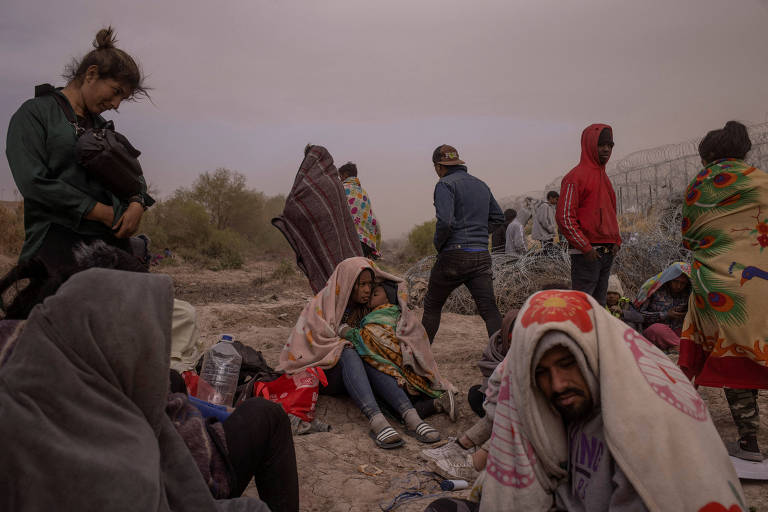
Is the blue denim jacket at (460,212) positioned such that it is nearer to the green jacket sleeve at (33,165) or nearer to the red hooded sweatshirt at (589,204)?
the red hooded sweatshirt at (589,204)

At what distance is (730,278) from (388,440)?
86.9 inches

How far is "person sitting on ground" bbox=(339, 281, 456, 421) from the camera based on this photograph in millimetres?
3893

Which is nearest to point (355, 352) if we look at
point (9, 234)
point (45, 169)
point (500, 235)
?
point (45, 169)

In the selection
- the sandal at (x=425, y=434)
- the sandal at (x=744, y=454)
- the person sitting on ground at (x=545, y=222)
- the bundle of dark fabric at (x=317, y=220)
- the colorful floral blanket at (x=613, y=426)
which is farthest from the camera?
the person sitting on ground at (x=545, y=222)

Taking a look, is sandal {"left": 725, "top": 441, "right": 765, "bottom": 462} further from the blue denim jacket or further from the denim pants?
the blue denim jacket

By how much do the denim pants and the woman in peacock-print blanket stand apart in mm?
1856

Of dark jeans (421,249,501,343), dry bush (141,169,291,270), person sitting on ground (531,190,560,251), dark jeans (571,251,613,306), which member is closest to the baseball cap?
dark jeans (421,249,501,343)

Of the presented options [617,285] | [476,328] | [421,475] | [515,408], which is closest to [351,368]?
[421,475]

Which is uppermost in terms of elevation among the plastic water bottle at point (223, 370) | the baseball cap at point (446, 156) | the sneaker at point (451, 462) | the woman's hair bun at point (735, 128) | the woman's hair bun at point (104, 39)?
the woman's hair bun at point (104, 39)

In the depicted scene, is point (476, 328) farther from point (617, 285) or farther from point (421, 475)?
point (421, 475)

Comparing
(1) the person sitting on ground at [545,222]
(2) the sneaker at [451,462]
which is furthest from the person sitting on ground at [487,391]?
(1) the person sitting on ground at [545,222]

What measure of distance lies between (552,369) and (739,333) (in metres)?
1.75

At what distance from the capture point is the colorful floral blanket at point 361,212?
18.7ft

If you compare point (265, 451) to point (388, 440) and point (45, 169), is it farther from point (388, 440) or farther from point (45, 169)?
point (45, 169)
